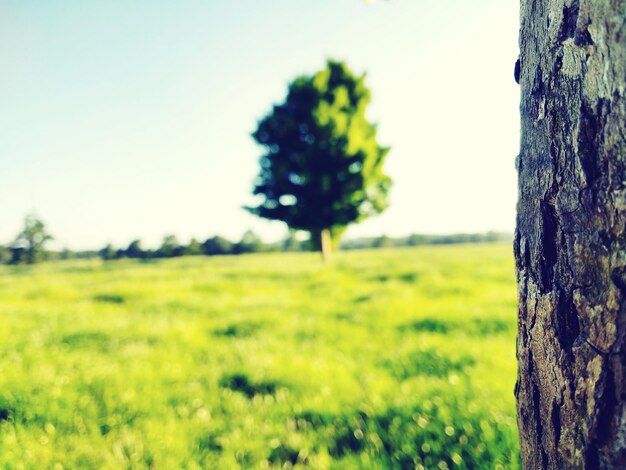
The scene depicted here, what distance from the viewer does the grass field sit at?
10.7 feet

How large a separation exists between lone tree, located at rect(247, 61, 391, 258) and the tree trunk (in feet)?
78.4

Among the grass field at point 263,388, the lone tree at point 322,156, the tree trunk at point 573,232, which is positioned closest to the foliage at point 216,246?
the lone tree at point 322,156

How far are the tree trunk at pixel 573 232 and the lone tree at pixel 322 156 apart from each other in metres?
23.9

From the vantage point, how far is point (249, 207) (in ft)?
94.5

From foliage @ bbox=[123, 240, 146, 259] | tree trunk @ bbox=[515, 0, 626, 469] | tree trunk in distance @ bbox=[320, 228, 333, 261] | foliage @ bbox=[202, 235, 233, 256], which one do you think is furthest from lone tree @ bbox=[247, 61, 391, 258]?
foliage @ bbox=[123, 240, 146, 259]

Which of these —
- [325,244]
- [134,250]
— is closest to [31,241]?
[134,250]

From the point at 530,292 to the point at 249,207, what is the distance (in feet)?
91.0

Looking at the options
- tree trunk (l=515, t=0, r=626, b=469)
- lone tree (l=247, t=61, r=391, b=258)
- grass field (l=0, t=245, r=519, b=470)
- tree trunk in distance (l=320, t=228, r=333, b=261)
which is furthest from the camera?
tree trunk in distance (l=320, t=228, r=333, b=261)

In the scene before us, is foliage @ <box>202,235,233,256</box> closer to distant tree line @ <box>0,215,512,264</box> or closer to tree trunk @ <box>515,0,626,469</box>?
distant tree line @ <box>0,215,512,264</box>

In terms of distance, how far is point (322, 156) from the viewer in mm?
25516

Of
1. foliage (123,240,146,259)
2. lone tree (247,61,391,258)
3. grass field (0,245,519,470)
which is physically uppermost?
lone tree (247,61,391,258)

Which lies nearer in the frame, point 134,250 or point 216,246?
point 134,250

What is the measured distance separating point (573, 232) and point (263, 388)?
395 centimetres

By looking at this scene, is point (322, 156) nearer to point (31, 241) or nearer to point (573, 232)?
point (573, 232)
